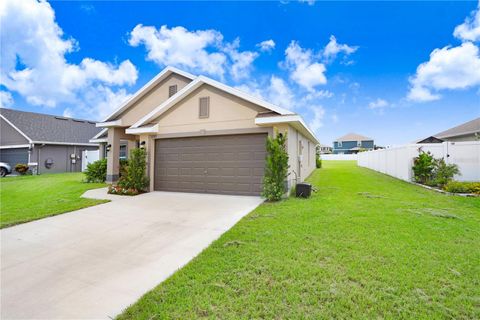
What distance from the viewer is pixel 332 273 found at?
125 inches

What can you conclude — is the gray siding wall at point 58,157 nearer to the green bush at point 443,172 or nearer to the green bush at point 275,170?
the green bush at point 275,170

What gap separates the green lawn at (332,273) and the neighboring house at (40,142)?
22153mm

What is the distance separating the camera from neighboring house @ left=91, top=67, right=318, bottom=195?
905cm

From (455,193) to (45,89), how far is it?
81.4ft

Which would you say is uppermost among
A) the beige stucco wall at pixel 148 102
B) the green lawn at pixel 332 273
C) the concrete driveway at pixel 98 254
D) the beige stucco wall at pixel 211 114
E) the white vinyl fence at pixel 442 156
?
the beige stucco wall at pixel 148 102

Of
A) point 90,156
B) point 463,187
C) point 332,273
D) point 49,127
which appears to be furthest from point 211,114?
point 49,127

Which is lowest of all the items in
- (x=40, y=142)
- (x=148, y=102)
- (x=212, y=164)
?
(x=212, y=164)

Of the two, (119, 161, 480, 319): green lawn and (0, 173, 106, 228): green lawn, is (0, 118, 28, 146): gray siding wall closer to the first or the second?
(0, 173, 106, 228): green lawn

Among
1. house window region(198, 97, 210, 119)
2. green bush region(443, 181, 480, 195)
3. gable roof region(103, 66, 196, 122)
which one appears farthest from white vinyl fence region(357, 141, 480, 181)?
gable roof region(103, 66, 196, 122)

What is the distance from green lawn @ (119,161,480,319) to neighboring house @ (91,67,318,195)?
12.9 feet

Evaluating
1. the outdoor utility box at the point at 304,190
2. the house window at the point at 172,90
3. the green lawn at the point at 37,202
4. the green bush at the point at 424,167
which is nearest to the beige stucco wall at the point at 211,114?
the outdoor utility box at the point at 304,190

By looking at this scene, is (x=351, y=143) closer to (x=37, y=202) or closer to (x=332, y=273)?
(x=37, y=202)

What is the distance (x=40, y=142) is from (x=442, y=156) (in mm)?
27243

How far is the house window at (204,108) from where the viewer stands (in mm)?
9945
